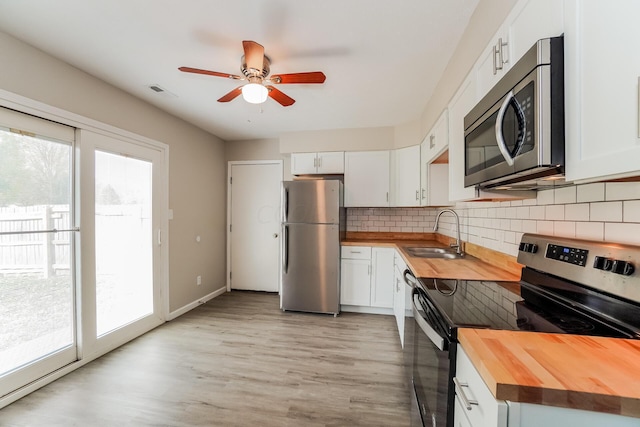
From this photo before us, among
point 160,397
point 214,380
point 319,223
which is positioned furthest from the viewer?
point 319,223

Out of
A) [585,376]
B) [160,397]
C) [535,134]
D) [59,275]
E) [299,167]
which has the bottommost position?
[160,397]

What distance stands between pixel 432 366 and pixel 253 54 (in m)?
1.88

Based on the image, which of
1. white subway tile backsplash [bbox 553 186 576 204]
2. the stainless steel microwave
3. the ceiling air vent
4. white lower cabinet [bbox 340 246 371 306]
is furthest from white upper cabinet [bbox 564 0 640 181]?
the ceiling air vent

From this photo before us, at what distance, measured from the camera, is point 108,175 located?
2.42 metres

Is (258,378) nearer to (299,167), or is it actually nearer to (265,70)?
(265,70)

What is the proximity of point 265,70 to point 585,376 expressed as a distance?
7.11 feet

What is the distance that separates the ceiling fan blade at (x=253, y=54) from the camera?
5.02 ft

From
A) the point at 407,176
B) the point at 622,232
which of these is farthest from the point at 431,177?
the point at 622,232

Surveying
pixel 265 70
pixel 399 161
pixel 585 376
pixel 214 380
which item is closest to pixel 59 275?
pixel 214 380

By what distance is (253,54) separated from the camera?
1.61 m

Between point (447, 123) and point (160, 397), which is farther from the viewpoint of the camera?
point (447, 123)

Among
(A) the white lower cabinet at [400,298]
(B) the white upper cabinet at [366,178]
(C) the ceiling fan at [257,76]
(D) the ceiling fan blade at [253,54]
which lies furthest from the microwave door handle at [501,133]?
(B) the white upper cabinet at [366,178]

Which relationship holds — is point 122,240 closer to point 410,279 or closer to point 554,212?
point 410,279

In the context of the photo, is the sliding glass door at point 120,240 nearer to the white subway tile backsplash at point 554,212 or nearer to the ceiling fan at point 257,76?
the ceiling fan at point 257,76
